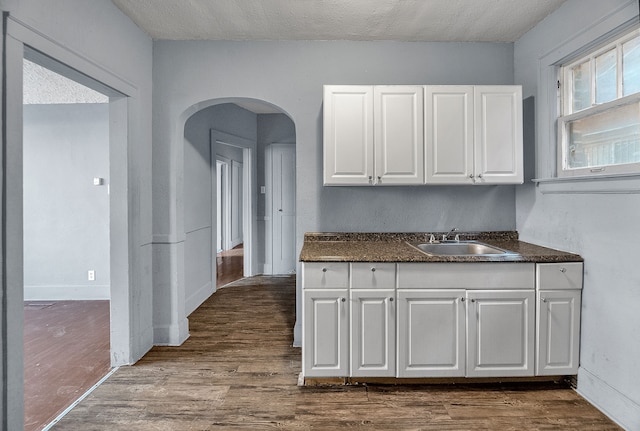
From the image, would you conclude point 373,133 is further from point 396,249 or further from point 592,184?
point 592,184

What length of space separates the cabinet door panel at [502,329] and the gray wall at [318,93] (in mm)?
877

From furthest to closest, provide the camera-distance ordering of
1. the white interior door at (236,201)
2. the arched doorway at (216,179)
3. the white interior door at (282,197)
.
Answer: the white interior door at (236,201) < the white interior door at (282,197) < the arched doorway at (216,179)

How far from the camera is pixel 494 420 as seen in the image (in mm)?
2088

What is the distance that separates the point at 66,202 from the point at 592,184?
17.3 ft

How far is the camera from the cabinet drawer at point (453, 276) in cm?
234

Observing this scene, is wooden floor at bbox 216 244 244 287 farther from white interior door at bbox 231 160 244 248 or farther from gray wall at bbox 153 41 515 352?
gray wall at bbox 153 41 515 352

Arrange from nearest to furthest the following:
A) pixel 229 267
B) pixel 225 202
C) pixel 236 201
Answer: pixel 229 267 < pixel 225 202 < pixel 236 201

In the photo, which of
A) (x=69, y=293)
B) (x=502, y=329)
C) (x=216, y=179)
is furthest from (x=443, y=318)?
(x=69, y=293)

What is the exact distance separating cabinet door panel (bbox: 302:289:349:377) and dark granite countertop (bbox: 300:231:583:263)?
0.25 metres

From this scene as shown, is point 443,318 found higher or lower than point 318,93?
lower

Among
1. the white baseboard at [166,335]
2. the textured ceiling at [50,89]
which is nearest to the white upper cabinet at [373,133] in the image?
the white baseboard at [166,335]

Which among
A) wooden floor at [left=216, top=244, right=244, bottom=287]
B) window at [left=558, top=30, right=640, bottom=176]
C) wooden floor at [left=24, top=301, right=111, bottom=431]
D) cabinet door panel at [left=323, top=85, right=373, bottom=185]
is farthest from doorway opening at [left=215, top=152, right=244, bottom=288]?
window at [left=558, top=30, right=640, bottom=176]

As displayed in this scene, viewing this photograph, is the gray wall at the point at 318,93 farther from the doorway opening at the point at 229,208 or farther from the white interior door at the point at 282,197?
the doorway opening at the point at 229,208

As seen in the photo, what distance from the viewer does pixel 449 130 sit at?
2715mm
